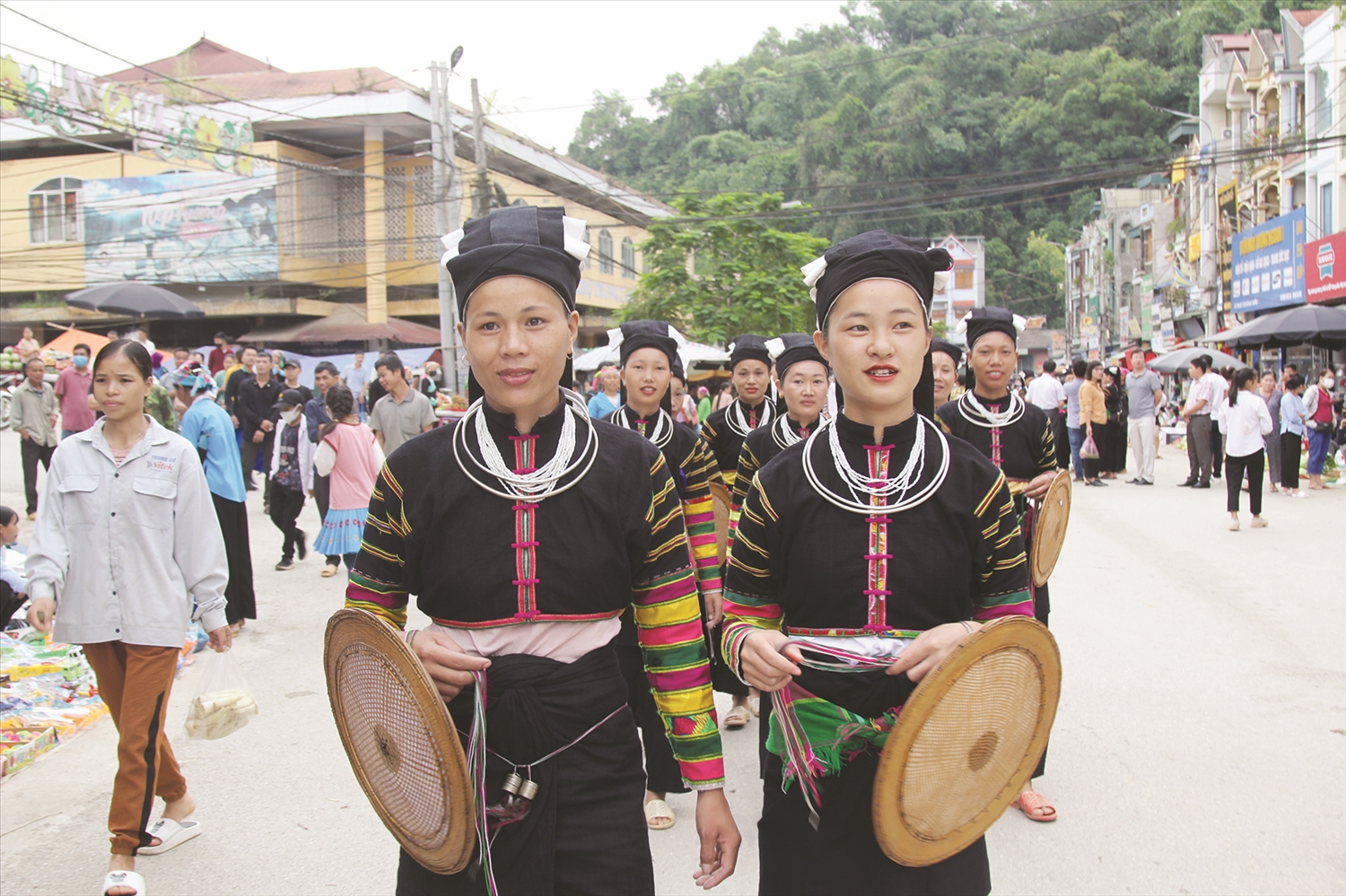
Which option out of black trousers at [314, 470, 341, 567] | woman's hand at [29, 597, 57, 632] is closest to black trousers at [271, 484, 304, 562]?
black trousers at [314, 470, 341, 567]

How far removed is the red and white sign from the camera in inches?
883

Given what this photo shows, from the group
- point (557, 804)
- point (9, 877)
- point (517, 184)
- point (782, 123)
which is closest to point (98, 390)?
point (9, 877)

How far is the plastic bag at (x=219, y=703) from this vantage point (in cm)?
424

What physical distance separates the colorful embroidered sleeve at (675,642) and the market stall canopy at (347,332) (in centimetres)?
2913

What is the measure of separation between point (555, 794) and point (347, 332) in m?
29.7

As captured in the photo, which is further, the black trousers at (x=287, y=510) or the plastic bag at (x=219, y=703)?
the black trousers at (x=287, y=510)

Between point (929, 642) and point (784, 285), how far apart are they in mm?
22637

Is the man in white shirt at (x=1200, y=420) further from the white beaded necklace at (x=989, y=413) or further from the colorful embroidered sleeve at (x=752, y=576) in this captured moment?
the colorful embroidered sleeve at (x=752, y=576)

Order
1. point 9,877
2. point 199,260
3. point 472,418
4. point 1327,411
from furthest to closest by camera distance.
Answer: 1. point 199,260
2. point 1327,411
3. point 9,877
4. point 472,418

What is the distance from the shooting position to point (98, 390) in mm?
4086

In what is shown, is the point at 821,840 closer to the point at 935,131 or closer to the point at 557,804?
the point at 557,804

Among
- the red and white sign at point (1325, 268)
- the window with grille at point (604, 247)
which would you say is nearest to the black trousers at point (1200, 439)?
the red and white sign at point (1325, 268)

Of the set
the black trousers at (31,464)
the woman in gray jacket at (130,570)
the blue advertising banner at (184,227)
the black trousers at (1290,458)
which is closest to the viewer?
the woman in gray jacket at (130,570)

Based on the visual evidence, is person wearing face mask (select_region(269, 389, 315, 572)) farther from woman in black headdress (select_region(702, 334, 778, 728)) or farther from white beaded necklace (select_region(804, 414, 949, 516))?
white beaded necklace (select_region(804, 414, 949, 516))
